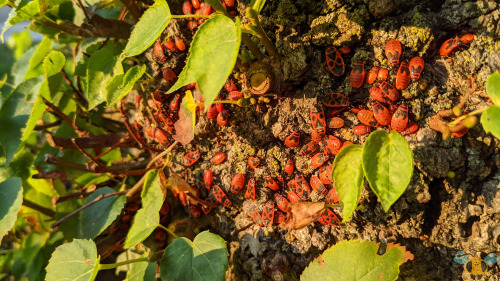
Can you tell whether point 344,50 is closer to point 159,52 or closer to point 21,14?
point 159,52

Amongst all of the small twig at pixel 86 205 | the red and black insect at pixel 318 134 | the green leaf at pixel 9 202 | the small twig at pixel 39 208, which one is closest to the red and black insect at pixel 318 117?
the red and black insect at pixel 318 134

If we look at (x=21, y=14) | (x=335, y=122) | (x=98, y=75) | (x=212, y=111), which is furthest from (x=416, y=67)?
(x=21, y=14)

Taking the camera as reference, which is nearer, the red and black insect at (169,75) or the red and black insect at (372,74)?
the red and black insect at (372,74)

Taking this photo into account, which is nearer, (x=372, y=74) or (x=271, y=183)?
(x=372, y=74)

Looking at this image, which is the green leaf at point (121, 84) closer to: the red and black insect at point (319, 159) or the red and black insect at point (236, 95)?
the red and black insect at point (236, 95)

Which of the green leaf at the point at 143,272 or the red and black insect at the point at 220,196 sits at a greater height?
the red and black insect at the point at 220,196

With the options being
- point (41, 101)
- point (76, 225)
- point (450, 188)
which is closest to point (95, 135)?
point (41, 101)

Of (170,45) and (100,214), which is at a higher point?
(170,45)
